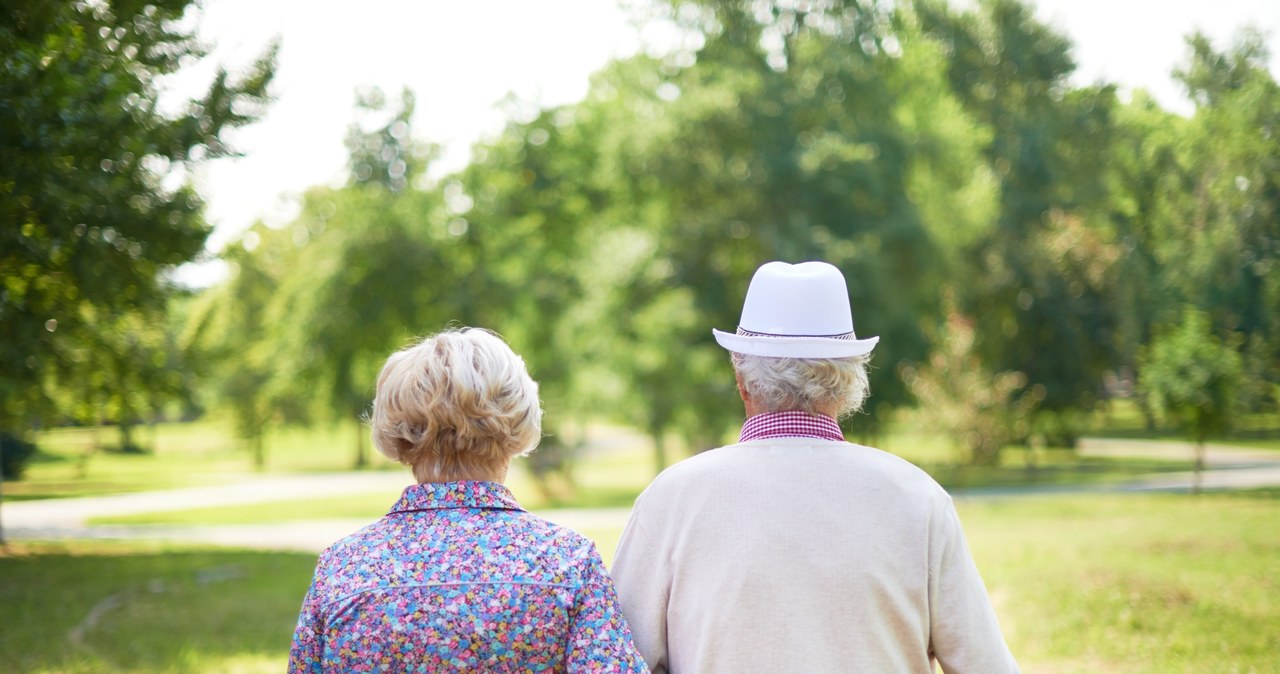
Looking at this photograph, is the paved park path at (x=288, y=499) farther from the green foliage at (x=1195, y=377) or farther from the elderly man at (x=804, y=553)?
the elderly man at (x=804, y=553)

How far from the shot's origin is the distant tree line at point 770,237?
10.0m

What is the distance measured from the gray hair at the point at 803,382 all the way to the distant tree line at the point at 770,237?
625 cm

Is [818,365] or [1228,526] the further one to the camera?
[1228,526]

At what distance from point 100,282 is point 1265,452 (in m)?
10.2

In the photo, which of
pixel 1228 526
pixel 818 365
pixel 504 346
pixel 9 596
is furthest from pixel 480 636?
pixel 1228 526

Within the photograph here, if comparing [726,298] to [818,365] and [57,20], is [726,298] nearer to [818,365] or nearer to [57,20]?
[57,20]

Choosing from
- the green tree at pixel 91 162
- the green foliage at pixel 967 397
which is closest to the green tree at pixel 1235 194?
the green foliage at pixel 967 397

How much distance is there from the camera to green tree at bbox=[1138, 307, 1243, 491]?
10.4 metres

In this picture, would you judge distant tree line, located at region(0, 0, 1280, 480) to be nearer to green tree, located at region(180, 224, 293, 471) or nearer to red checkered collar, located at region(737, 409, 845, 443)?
green tree, located at region(180, 224, 293, 471)

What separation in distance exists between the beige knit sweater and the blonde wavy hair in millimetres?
354

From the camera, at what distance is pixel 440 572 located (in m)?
1.86

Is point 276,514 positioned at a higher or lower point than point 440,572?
lower

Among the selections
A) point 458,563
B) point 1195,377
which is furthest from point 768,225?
point 458,563

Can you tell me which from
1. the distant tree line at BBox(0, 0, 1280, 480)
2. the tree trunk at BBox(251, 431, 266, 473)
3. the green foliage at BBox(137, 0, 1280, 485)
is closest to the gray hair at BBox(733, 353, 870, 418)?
the distant tree line at BBox(0, 0, 1280, 480)
